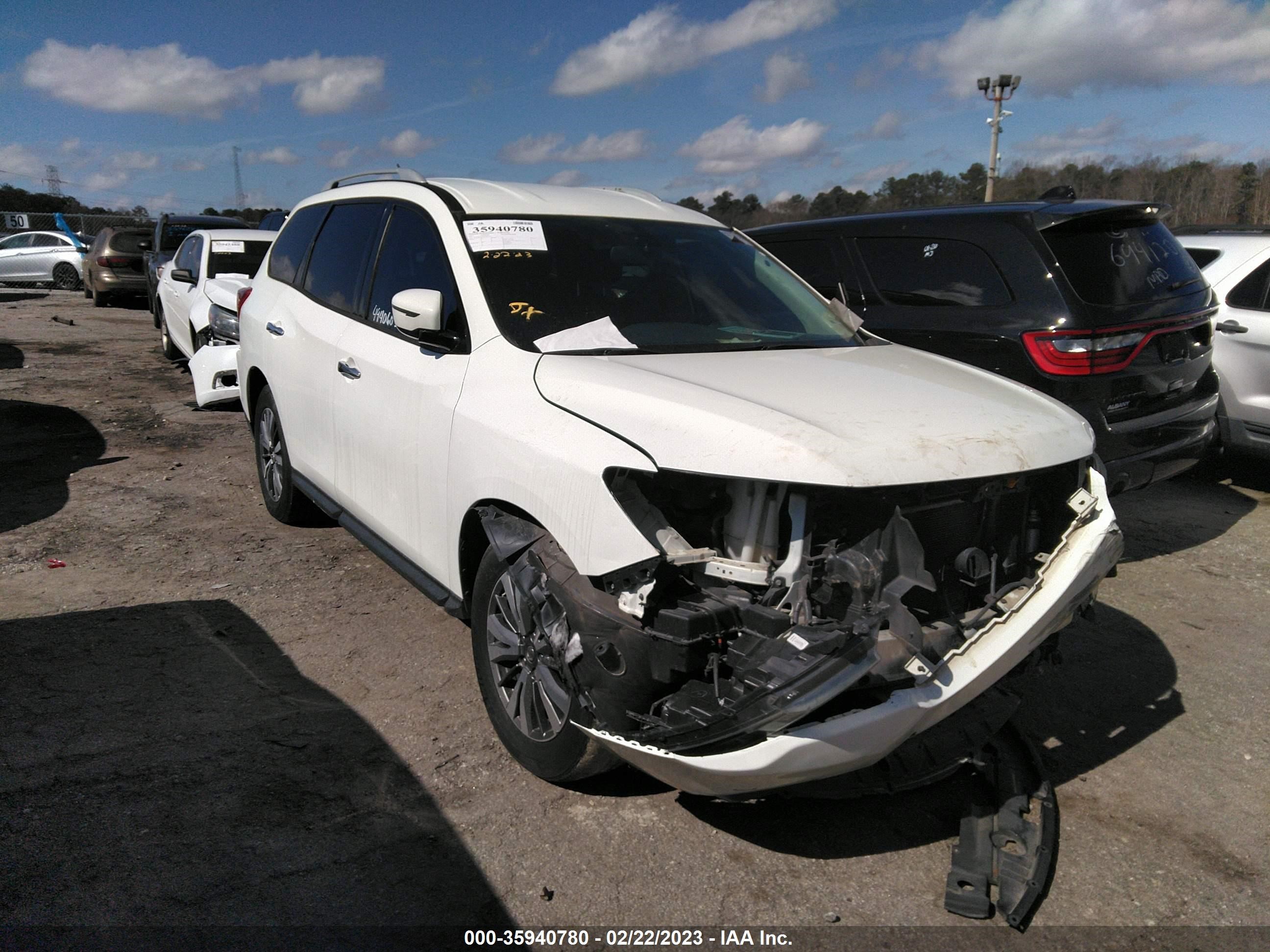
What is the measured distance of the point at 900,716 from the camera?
2410mm

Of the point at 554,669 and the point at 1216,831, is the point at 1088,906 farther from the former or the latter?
the point at 554,669

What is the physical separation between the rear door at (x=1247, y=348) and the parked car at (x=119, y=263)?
1786 cm

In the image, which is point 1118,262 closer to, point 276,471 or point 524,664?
point 524,664

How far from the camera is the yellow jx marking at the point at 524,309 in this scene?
11.4 ft

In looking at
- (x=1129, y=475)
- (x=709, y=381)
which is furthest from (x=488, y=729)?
(x=1129, y=475)

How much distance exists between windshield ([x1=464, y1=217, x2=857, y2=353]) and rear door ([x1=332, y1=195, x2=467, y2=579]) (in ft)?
0.78

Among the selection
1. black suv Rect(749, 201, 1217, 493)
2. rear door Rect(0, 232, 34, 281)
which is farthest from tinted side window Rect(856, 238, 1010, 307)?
rear door Rect(0, 232, 34, 281)

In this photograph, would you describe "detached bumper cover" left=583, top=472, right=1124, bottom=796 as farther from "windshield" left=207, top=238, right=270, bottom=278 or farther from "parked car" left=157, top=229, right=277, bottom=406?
"windshield" left=207, top=238, right=270, bottom=278

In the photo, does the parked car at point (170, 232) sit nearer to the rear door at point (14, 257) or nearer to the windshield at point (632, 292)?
the windshield at point (632, 292)

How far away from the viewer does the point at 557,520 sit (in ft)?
9.27

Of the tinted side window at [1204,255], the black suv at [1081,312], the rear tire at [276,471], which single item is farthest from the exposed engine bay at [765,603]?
the tinted side window at [1204,255]

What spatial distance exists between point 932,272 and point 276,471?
4.10 m

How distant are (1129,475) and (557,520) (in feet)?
11.5

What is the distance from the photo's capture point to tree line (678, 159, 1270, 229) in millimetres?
29203
